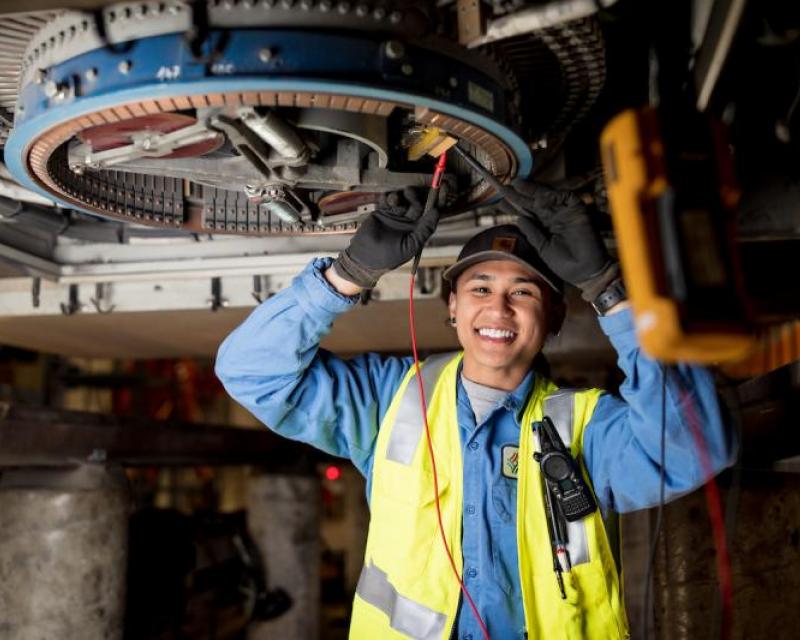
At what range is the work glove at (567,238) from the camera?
1.48 meters

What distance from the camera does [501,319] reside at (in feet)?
6.02

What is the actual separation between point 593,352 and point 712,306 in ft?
6.74

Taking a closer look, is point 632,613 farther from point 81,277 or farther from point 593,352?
point 81,277

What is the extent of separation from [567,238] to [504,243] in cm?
36

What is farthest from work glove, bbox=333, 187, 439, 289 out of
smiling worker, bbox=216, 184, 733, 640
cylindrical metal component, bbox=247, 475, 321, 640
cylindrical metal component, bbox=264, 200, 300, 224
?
cylindrical metal component, bbox=247, 475, 321, 640

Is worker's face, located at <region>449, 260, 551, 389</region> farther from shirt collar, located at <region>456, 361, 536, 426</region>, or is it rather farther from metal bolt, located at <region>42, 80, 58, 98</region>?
metal bolt, located at <region>42, 80, 58, 98</region>

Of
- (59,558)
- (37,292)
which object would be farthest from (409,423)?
(37,292)

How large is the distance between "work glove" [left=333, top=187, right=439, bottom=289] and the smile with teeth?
1.08ft

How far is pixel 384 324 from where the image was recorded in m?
2.69

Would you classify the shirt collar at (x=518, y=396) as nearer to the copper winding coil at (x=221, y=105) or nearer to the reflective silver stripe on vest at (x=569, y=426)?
the reflective silver stripe on vest at (x=569, y=426)

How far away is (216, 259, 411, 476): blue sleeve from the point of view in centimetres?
174

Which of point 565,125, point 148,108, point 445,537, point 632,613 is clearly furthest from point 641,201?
point 632,613

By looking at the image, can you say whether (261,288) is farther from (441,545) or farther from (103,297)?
(441,545)

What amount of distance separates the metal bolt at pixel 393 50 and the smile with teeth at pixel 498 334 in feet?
2.82
